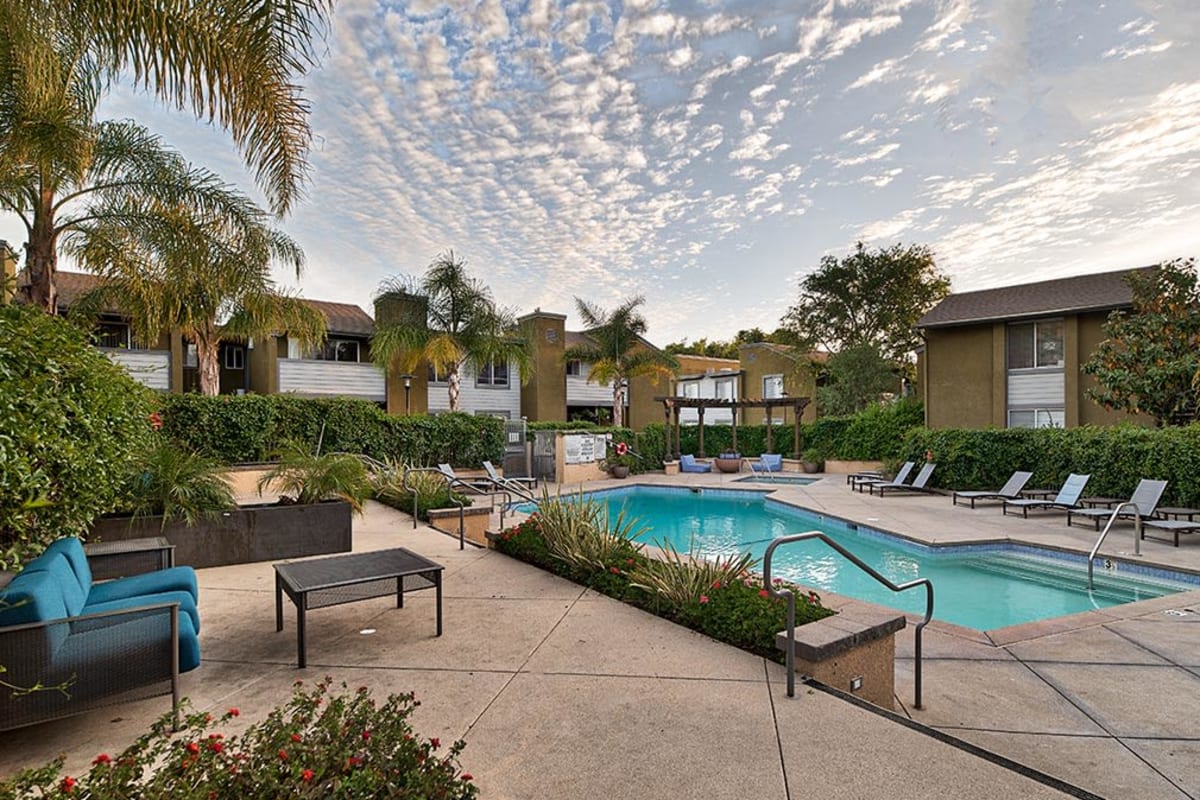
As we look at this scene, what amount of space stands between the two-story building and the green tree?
15.2 ft

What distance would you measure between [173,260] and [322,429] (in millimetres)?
5318

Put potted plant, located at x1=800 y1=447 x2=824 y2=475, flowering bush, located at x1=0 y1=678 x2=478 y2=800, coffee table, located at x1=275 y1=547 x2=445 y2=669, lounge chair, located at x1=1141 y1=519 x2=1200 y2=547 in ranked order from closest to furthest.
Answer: flowering bush, located at x1=0 y1=678 x2=478 y2=800
coffee table, located at x1=275 y1=547 x2=445 y2=669
lounge chair, located at x1=1141 y1=519 x2=1200 y2=547
potted plant, located at x1=800 y1=447 x2=824 y2=475

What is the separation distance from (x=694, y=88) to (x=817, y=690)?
38.3 ft

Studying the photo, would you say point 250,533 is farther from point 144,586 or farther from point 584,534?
point 584,534

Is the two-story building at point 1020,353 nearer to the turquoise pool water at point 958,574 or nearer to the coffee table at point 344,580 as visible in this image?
the turquoise pool water at point 958,574

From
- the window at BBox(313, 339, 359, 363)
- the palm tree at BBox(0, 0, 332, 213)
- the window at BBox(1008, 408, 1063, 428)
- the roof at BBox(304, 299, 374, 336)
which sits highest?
the roof at BBox(304, 299, 374, 336)

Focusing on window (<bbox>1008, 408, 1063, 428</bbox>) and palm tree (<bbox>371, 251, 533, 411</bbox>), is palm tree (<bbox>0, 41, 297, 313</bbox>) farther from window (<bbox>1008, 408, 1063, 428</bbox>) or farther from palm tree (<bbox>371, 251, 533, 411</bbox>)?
window (<bbox>1008, 408, 1063, 428</bbox>)

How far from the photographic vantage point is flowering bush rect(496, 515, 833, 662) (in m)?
3.95

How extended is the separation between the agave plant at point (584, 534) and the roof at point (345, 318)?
17101 millimetres

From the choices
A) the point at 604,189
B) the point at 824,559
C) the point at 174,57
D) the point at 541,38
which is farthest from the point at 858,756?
the point at 604,189

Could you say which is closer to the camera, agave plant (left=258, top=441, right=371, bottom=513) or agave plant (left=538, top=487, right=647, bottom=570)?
agave plant (left=538, top=487, right=647, bottom=570)

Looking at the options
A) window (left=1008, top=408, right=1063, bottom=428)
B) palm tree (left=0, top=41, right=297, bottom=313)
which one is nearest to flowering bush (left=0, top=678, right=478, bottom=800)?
palm tree (left=0, top=41, right=297, bottom=313)

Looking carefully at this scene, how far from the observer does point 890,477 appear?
16.8 meters

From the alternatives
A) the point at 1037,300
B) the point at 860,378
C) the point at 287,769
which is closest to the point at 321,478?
the point at 287,769
